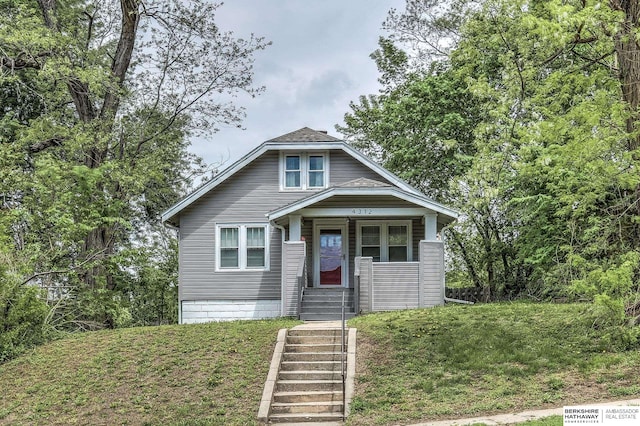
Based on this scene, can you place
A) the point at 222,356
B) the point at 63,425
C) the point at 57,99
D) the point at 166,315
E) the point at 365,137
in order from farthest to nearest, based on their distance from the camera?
the point at 365,137
the point at 166,315
the point at 57,99
the point at 222,356
the point at 63,425

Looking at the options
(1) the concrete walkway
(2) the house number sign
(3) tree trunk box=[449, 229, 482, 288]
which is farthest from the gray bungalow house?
(3) tree trunk box=[449, 229, 482, 288]

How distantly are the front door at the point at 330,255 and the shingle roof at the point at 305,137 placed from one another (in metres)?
2.91

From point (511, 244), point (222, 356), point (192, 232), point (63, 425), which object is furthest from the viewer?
point (511, 244)

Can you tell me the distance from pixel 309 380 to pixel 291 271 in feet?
20.1

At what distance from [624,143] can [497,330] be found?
4.66 meters

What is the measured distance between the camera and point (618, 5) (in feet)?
35.2

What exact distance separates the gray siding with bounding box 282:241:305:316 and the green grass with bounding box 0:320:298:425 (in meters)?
2.71

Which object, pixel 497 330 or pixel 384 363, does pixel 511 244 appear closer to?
pixel 497 330

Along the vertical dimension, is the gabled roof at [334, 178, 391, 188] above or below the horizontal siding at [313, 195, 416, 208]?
above

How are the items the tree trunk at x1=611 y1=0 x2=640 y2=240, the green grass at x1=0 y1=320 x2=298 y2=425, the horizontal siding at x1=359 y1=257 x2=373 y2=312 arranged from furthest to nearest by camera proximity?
1. the horizontal siding at x1=359 y1=257 x2=373 y2=312
2. the tree trunk at x1=611 y1=0 x2=640 y2=240
3. the green grass at x1=0 y1=320 x2=298 y2=425

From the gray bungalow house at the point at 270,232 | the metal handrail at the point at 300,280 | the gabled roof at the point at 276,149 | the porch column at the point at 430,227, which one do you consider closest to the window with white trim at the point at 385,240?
the gray bungalow house at the point at 270,232

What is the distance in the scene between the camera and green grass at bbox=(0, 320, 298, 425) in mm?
9484

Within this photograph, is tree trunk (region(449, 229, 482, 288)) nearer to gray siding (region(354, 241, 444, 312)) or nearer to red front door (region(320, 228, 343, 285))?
red front door (region(320, 228, 343, 285))

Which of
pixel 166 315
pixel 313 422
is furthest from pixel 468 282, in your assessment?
pixel 313 422
